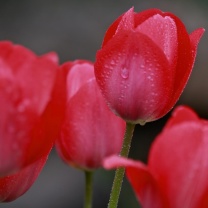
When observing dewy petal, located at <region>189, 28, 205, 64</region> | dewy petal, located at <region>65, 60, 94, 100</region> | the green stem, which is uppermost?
dewy petal, located at <region>189, 28, 205, 64</region>

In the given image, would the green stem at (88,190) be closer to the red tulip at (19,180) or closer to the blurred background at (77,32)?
the red tulip at (19,180)

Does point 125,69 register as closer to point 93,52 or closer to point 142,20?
point 142,20

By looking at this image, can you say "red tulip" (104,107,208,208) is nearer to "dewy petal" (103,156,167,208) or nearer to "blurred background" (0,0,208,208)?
"dewy petal" (103,156,167,208)

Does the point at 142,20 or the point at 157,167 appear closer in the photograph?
the point at 157,167

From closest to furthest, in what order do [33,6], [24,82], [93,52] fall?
[24,82], [93,52], [33,6]

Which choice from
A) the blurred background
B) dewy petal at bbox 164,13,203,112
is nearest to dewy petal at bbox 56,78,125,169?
dewy petal at bbox 164,13,203,112

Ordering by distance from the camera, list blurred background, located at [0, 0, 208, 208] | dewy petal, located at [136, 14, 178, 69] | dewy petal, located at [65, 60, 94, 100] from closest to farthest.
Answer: dewy petal, located at [136, 14, 178, 69]
dewy petal, located at [65, 60, 94, 100]
blurred background, located at [0, 0, 208, 208]

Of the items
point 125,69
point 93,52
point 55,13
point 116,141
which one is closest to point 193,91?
point 93,52
